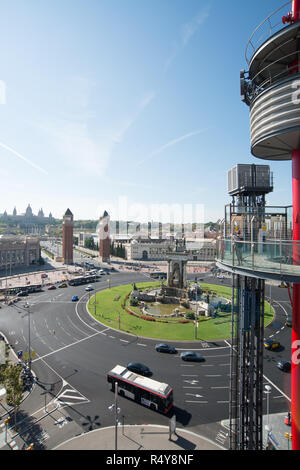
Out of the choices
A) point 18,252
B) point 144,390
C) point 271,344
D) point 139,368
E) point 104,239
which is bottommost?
point 271,344

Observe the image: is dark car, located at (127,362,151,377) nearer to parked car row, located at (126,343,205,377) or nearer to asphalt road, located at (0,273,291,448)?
parked car row, located at (126,343,205,377)

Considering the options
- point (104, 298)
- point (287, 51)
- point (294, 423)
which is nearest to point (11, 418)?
point (294, 423)

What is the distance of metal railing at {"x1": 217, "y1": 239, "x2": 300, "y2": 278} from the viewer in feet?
25.1

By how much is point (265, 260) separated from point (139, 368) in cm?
2033

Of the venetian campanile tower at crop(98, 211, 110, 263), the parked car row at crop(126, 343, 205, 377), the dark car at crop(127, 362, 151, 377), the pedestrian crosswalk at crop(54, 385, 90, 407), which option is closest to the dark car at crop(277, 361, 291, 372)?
the parked car row at crop(126, 343, 205, 377)

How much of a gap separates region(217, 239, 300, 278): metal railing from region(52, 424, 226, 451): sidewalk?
1337 cm

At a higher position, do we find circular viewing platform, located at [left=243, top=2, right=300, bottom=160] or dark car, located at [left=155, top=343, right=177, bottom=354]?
circular viewing platform, located at [left=243, top=2, right=300, bottom=160]

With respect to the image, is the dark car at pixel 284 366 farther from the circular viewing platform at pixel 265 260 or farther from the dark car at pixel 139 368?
the circular viewing platform at pixel 265 260

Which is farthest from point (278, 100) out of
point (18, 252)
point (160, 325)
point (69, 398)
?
point (18, 252)

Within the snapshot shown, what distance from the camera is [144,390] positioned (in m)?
19.3

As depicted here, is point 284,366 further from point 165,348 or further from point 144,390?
point 144,390

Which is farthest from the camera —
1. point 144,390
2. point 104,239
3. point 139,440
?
point 104,239
